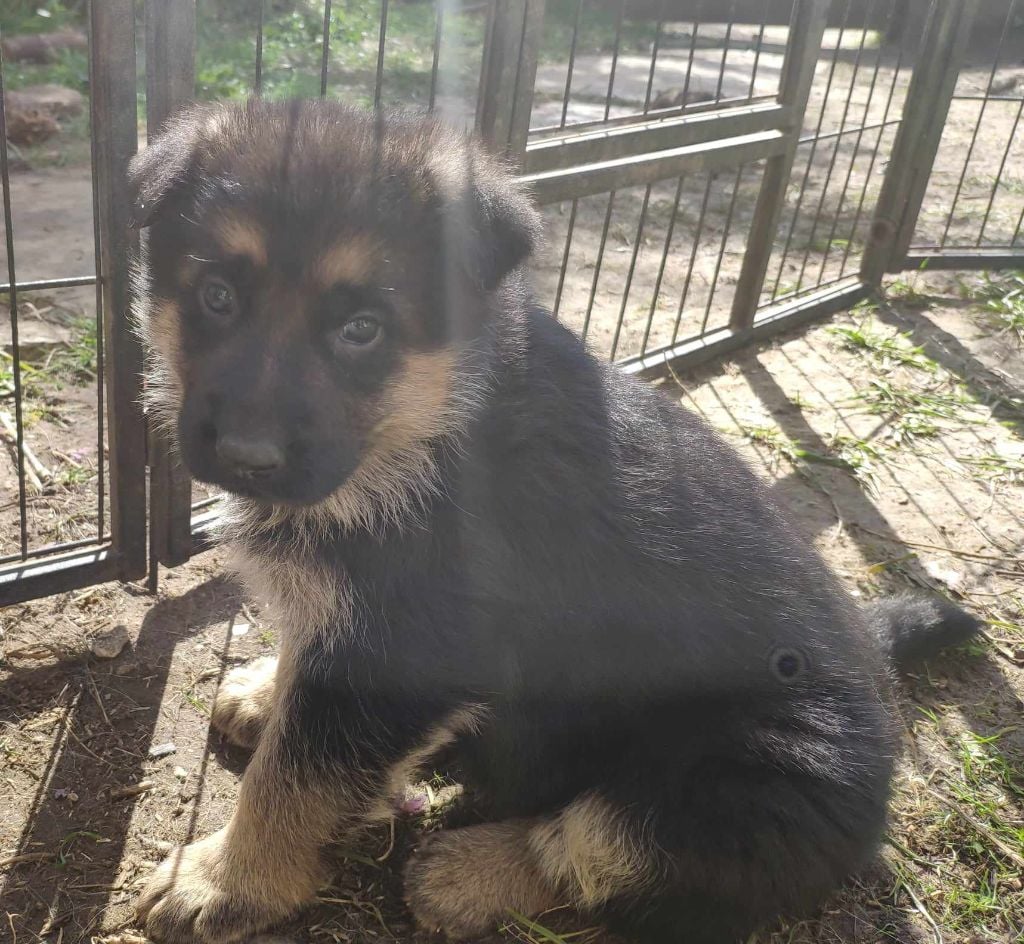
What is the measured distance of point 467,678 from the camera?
2604 mm

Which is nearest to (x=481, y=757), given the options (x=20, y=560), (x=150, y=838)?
(x=150, y=838)

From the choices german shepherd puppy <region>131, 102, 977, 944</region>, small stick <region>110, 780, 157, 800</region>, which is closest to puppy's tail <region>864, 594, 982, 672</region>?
german shepherd puppy <region>131, 102, 977, 944</region>

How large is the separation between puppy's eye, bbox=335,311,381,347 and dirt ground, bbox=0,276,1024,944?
149 centimetres

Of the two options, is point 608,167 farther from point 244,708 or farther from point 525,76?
point 244,708

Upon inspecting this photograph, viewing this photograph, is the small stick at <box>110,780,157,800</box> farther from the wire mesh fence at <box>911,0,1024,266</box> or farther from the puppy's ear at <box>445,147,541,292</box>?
the wire mesh fence at <box>911,0,1024,266</box>

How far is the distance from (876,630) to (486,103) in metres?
2.46

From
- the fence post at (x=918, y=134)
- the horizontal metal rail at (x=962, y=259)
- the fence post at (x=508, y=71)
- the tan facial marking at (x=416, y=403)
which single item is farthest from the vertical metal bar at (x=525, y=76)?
the horizontal metal rail at (x=962, y=259)

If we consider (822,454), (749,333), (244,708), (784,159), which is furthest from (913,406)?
(244,708)

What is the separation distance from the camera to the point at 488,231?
247cm

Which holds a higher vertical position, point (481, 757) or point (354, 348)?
point (354, 348)

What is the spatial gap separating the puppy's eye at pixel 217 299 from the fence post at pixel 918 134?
18.8ft

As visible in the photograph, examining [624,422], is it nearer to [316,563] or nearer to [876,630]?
[316,563]

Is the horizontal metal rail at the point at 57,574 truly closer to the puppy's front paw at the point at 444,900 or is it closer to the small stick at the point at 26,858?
the small stick at the point at 26,858

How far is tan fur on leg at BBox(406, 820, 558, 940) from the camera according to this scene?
110 inches
